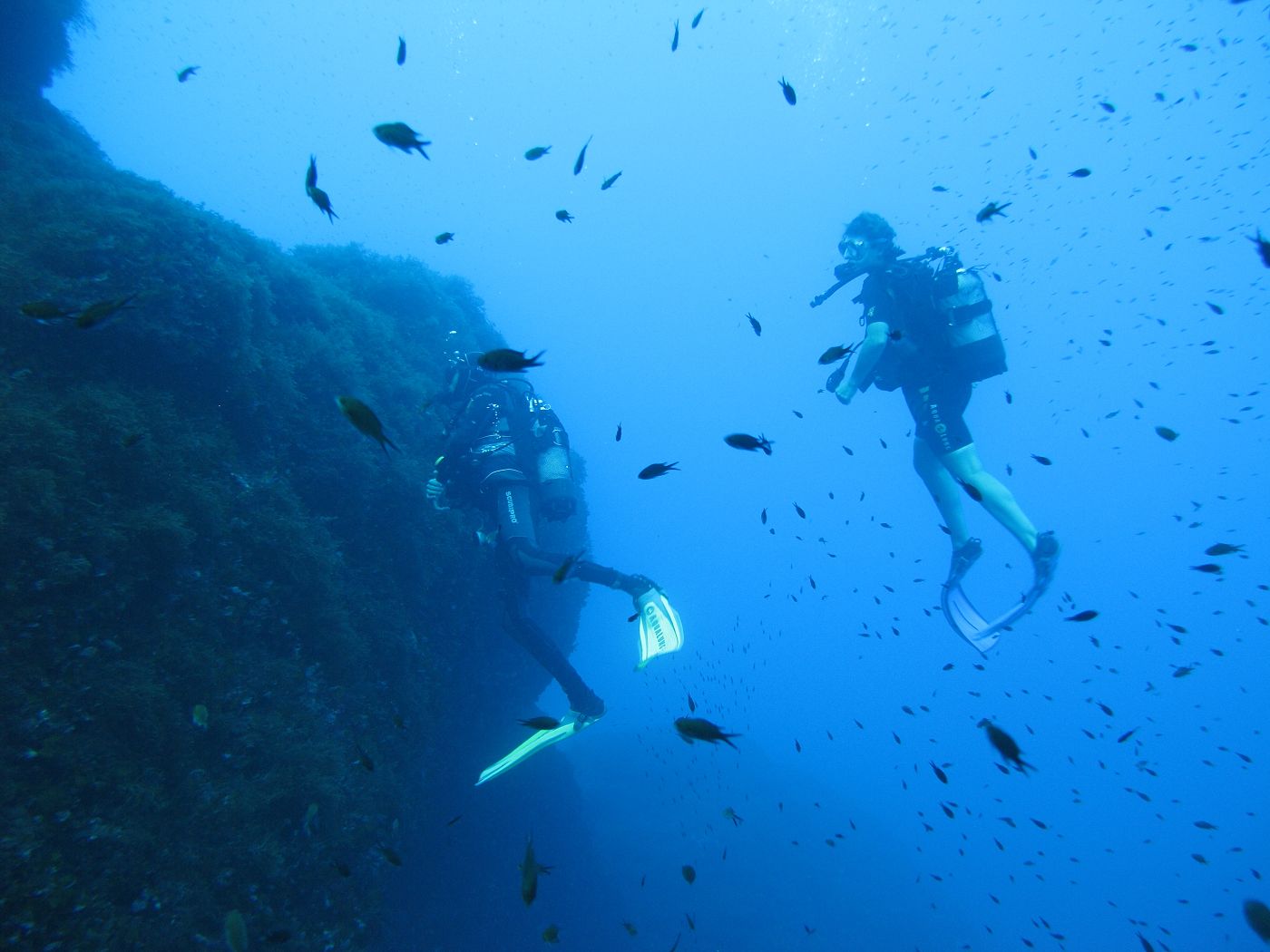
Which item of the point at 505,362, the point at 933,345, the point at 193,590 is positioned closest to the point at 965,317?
the point at 933,345

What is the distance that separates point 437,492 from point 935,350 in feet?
27.2

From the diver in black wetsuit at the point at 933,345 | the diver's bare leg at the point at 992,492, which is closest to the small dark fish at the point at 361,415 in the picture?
the diver in black wetsuit at the point at 933,345

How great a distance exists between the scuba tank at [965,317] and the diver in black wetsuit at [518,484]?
20.9ft

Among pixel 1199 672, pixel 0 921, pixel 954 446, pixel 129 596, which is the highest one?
pixel 129 596

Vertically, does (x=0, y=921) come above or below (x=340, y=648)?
below

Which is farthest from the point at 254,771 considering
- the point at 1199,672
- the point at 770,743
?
the point at 1199,672

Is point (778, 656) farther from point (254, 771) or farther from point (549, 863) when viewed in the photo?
point (254, 771)

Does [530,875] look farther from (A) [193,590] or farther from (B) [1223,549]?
(B) [1223,549]

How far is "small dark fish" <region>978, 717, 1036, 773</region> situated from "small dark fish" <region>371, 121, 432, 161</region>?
18.6 feet

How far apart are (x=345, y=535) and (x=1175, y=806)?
79.0 metres

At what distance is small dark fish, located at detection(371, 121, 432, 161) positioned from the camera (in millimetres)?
3920

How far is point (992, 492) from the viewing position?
9.14 metres

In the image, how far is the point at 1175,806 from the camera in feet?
178

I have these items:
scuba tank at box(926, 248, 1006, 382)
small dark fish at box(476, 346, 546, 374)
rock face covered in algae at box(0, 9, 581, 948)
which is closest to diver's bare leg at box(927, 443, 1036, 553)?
scuba tank at box(926, 248, 1006, 382)
